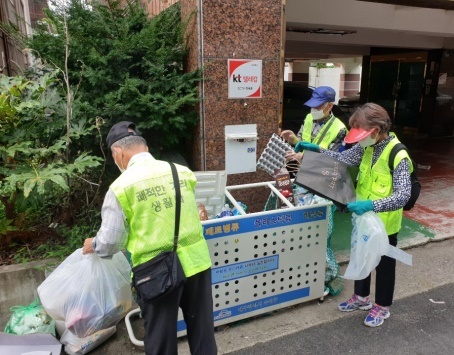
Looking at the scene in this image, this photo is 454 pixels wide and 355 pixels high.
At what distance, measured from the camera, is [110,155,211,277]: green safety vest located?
188 centimetres

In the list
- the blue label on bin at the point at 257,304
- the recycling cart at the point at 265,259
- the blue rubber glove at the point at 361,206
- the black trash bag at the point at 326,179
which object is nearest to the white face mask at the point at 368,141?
the black trash bag at the point at 326,179

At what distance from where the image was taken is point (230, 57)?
12.4 feet

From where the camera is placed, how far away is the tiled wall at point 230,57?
3680 millimetres

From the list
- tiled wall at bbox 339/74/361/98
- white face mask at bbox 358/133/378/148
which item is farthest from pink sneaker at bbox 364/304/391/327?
tiled wall at bbox 339/74/361/98

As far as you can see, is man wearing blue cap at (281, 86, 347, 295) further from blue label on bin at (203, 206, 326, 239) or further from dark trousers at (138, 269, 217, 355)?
dark trousers at (138, 269, 217, 355)

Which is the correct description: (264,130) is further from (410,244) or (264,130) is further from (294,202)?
(410,244)

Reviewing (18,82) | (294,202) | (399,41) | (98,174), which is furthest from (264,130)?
(399,41)

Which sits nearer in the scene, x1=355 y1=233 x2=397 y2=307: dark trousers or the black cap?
the black cap

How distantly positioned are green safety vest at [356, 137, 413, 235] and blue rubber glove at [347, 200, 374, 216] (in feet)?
0.59

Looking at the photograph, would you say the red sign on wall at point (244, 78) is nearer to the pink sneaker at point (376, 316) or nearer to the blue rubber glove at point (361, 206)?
the blue rubber glove at point (361, 206)

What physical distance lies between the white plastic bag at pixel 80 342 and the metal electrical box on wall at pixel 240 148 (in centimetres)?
202

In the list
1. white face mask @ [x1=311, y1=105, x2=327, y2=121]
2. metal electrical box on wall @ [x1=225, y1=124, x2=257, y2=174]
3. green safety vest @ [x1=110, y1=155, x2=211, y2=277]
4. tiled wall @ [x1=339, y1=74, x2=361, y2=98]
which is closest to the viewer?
green safety vest @ [x1=110, y1=155, x2=211, y2=277]

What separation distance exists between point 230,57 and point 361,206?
2.02m

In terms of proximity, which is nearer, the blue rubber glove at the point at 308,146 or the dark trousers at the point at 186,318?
the dark trousers at the point at 186,318
